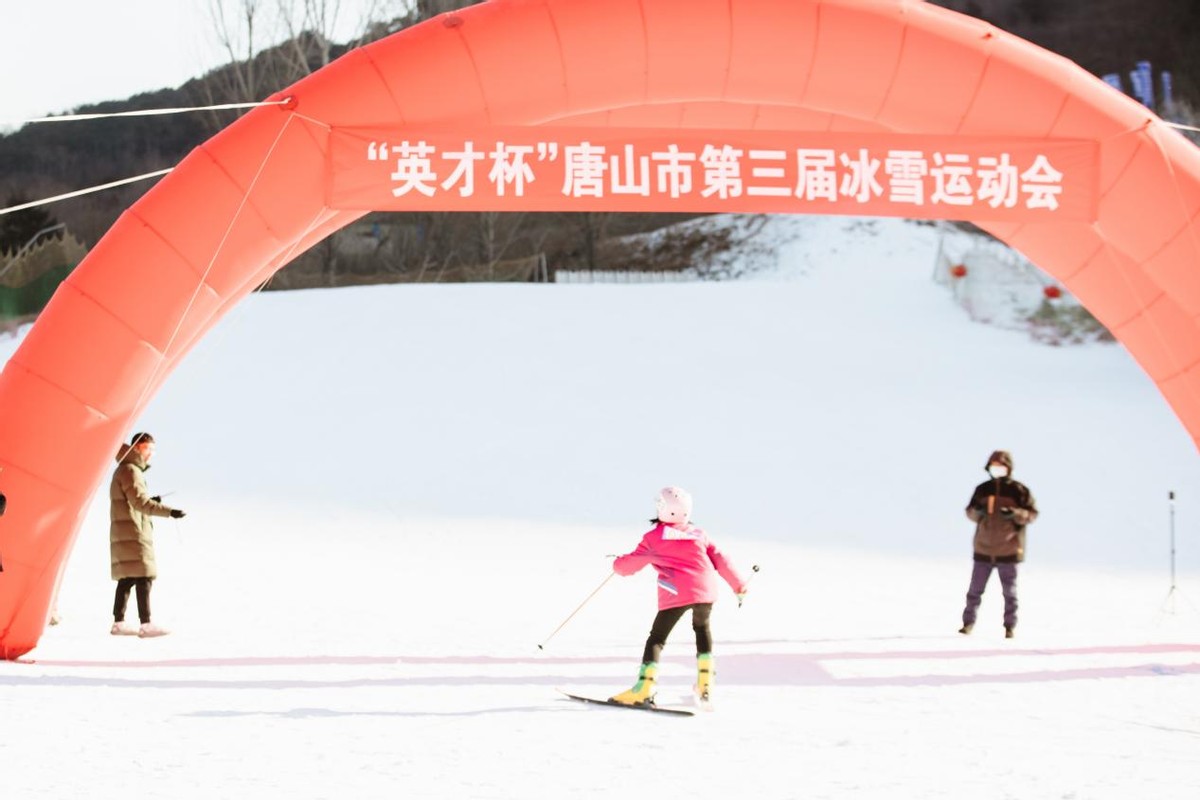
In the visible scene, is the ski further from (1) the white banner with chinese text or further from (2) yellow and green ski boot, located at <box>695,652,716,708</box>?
(1) the white banner with chinese text

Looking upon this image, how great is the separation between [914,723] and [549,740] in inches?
67.5

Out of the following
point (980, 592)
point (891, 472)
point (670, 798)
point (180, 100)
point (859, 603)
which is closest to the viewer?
point (670, 798)

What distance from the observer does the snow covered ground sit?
18.4ft

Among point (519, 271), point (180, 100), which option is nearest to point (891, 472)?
point (519, 271)

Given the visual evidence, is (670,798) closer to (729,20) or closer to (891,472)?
(729,20)

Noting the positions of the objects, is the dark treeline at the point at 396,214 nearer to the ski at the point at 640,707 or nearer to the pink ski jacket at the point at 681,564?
the ski at the point at 640,707

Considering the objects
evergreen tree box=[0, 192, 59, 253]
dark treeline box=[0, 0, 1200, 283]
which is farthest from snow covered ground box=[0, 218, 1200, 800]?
dark treeline box=[0, 0, 1200, 283]

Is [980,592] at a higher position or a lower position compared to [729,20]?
lower

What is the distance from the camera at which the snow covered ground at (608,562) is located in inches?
221

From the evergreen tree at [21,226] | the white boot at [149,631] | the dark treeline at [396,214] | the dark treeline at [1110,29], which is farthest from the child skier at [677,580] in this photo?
the dark treeline at [1110,29]

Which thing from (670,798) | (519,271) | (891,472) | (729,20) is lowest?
(670,798)

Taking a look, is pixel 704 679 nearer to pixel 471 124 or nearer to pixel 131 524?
pixel 471 124

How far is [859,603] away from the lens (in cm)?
1041

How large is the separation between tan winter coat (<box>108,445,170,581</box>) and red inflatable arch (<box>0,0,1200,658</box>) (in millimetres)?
484
